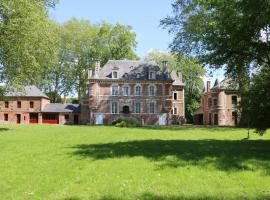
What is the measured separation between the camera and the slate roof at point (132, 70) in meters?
54.8

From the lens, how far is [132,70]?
2200 inches

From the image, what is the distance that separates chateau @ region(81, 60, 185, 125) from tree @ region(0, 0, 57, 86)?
915 inches

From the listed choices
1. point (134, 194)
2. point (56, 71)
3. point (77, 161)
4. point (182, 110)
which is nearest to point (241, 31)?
point (77, 161)

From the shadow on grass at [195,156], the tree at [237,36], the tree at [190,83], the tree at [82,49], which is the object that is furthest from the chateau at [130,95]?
the shadow on grass at [195,156]

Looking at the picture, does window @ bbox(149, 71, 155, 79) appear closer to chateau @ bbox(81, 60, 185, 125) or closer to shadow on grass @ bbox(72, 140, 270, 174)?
chateau @ bbox(81, 60, 185, 125)

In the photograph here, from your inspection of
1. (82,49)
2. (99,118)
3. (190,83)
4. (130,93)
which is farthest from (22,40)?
(190,83)

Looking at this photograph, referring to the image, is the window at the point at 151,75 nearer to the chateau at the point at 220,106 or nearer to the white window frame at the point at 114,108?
the white window frame at the point at 114,108

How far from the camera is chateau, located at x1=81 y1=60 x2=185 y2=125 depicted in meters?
54.0

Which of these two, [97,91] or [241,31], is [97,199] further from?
[97,91]

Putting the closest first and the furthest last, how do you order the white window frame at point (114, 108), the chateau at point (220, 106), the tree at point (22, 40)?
the tree at point (22, 40)
the white window frame at point (114, 108)
the chateau at point (220, 106)

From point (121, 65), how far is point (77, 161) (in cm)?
4409

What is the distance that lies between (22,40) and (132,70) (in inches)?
1158

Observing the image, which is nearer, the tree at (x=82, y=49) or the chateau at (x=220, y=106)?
the chateau at (x=220, y=106)

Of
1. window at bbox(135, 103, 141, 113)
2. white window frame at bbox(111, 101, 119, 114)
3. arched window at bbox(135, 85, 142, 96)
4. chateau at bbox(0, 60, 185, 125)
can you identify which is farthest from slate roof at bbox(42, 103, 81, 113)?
arched window at bbox(135, 85, 142, 96)
